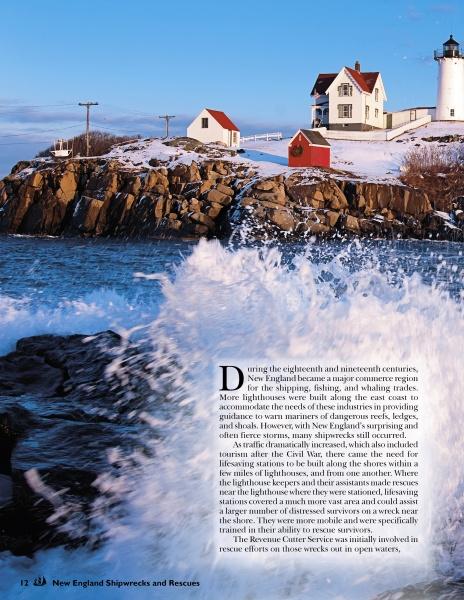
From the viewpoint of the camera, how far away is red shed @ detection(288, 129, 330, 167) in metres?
57.1

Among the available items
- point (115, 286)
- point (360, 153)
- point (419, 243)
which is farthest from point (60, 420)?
point (360, 153)

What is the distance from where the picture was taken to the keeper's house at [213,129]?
71.4 m

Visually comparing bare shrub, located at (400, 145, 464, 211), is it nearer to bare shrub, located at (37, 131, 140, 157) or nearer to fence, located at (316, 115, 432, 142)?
fence, located at (316, 115, 432, 142)

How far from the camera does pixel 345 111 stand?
2874 inches

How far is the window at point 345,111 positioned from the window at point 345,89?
1.13 meters

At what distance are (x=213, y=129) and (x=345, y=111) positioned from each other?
13.0 metres

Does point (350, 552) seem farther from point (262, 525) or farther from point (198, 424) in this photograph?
point (198, 424)

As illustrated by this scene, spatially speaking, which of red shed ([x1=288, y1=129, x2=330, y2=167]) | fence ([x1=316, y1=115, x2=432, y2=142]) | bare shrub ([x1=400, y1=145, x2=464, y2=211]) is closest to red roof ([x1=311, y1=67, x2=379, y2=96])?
fence ([x1=316, y1=115, x2=432, y2=142])

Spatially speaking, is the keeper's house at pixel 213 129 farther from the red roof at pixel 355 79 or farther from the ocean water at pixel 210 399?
the ocean water at pixel 210 399

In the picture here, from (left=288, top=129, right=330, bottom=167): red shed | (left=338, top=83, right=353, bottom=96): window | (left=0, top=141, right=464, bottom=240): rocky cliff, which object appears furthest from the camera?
(left=338, top=83, right=353, bottom=96): window

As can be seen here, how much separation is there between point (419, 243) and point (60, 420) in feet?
120

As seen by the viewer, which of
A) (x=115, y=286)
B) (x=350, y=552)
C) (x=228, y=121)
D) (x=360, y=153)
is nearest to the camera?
(x=350, y=552)

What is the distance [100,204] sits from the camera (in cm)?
4956

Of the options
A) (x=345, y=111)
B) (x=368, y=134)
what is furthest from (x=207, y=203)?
(x=345, y=111)
